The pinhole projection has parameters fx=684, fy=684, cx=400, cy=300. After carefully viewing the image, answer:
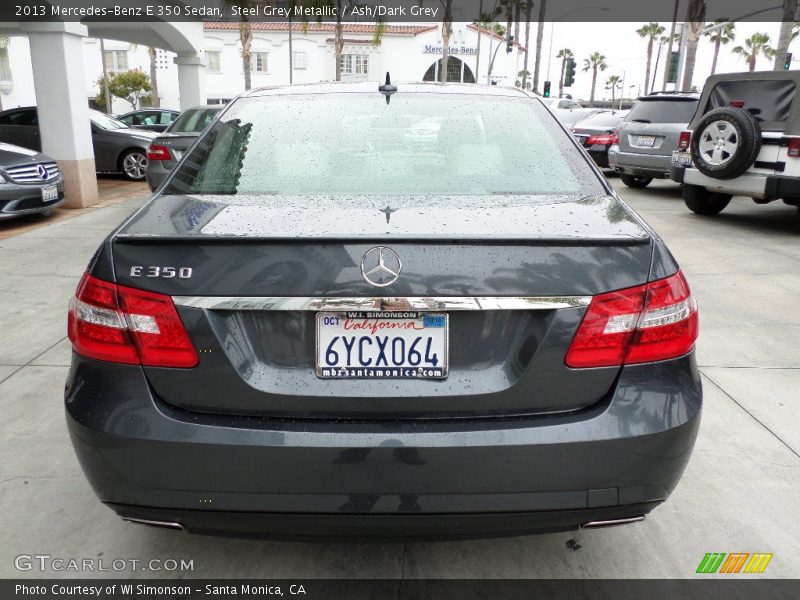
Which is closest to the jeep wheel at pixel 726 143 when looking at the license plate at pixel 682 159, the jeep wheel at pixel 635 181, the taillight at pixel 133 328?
the license plate at pixel 682 159

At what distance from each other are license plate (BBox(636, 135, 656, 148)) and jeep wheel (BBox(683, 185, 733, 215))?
1.93 meters

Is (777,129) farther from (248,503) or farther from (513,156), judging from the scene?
(248,503)

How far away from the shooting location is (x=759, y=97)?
8.35 meters

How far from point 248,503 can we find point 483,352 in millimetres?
724

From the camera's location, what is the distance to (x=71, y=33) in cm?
994

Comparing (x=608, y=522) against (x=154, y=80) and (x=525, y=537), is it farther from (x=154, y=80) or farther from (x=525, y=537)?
(x=154, y=80)

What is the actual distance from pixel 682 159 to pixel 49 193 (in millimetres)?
8355

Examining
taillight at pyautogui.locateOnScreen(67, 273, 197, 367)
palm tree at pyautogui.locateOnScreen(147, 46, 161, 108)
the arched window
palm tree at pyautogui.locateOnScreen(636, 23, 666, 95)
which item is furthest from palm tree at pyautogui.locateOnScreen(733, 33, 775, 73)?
taillight at pyautogui.locateOnScreen(67, 273, 197, 367)

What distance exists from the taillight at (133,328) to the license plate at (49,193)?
7.71m

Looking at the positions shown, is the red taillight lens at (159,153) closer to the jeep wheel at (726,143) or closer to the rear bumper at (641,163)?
the jeep wheel at (726,143)

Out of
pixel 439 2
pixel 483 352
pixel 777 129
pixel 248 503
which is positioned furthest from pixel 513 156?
pixel 439 2

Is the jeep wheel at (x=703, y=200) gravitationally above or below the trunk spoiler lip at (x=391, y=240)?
below

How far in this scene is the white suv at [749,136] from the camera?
→ 783 cm

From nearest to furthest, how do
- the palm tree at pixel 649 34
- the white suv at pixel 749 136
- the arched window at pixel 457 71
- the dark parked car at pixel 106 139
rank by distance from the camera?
the white suv at pixel 749 136, the dark parked car at pixel 106 139, the arched window at pixel 457 71, the palm tree at pixel 649 34
